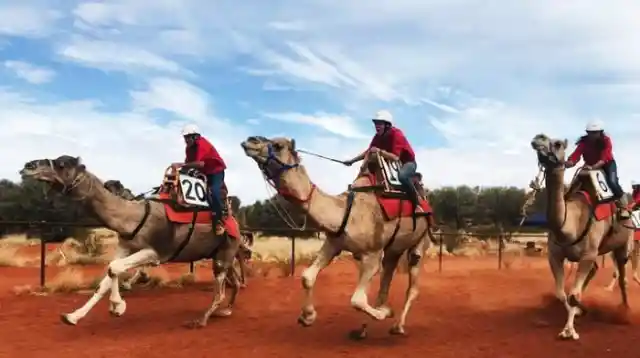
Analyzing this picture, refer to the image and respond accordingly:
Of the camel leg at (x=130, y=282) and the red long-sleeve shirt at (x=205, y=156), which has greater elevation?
the red long-sleeve shirt at (x=205, y=156)

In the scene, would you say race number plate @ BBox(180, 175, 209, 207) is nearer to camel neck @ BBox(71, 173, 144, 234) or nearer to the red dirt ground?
camel neck @ BBox(71, 173, 144, 234)

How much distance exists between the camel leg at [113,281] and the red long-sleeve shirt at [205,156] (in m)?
1.78

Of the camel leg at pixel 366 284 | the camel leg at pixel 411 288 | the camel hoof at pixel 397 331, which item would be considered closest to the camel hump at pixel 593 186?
the camel leg at pixel 411 288

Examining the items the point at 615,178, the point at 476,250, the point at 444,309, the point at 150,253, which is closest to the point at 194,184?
the point at 150,253

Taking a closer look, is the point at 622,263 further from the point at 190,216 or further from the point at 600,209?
the point at 190,216

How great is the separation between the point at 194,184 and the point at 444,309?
5.75 m

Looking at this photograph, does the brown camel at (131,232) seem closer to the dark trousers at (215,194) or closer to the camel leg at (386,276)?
the dark trousers at (215,194)

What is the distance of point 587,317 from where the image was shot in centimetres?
1425

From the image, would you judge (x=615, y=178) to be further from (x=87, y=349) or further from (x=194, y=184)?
(x=87, y=349)

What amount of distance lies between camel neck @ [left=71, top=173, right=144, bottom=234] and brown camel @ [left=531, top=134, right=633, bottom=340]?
20.2 feet

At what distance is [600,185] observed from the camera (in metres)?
13.0

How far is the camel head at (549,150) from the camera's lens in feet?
37.3

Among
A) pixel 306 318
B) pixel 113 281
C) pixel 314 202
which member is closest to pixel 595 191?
pixel 314 202

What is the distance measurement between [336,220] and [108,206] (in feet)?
Answer: 11.6
